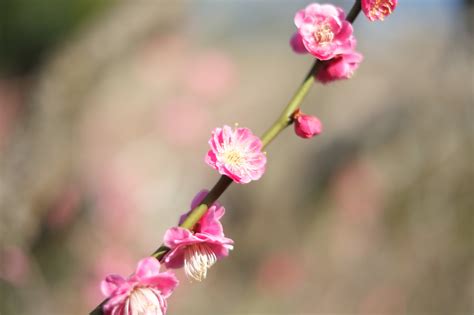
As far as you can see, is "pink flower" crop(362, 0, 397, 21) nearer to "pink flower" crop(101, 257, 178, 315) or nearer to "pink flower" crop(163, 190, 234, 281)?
"pink flower" crop(163, 190, 234, 281)

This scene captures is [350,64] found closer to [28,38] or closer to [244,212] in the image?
[244,212]

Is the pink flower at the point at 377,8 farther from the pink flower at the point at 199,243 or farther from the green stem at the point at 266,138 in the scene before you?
the pink flower at the point at 199,243

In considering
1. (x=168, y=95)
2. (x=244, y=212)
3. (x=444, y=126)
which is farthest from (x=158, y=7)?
(x=444, y=126)

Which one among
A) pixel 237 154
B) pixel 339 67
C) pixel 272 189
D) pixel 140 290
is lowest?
pixel 140 290


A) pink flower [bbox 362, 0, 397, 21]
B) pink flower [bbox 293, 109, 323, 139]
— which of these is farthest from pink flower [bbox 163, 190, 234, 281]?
pink flower [bbox 362, 0, 397, 21]

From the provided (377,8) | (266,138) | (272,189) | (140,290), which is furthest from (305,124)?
(272,189)

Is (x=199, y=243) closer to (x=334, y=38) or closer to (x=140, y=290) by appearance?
(x=140, y=290)

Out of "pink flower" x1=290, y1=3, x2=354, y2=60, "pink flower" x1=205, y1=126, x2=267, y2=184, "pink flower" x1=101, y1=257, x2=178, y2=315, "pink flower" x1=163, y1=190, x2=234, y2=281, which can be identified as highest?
"pink flower" x1=290, y1=3, x2=354, y2=60
